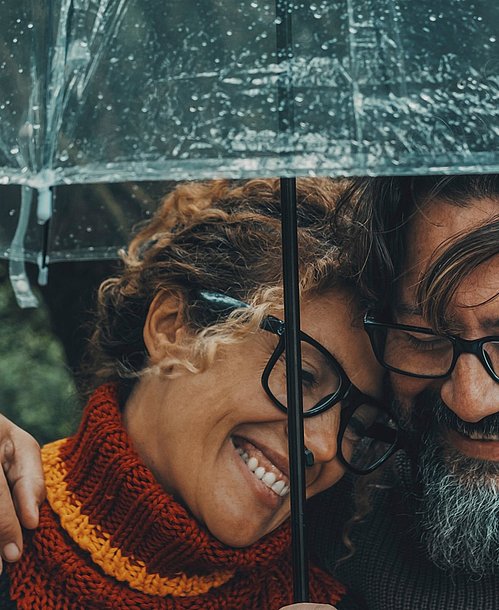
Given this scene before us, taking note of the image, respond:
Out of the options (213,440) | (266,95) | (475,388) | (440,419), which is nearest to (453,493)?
(440,419)

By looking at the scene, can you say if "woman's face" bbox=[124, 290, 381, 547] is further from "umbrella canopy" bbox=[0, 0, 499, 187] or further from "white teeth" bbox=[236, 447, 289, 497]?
"umbrella canopy" bbox=[0, 0, 499, 187]

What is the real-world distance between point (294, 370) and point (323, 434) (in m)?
0.47

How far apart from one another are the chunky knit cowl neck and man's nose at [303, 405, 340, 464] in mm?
202

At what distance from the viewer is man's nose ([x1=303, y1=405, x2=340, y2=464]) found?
238 cm

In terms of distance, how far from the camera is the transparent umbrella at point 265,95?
1.73 metres

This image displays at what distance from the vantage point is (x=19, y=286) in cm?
267

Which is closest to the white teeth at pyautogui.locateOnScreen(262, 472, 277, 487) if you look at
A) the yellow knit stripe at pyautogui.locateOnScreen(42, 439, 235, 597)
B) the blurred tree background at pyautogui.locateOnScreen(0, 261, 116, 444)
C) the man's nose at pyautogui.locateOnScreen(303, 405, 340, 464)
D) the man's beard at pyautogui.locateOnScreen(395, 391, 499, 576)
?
the man's nose at pyautogui.locateOnScreen(303, 405, 340, 464)

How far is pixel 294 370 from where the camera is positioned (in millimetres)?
1955

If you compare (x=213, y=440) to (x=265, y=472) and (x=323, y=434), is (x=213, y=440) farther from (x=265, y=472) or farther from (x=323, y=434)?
(x=323, y=434)

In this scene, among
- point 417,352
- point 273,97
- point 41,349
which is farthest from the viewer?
point 41,349

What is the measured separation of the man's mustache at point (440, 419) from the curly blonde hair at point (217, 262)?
1.11ft

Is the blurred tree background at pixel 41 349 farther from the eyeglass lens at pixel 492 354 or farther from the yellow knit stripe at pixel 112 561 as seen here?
the eyeglass lens at pixel 492 354

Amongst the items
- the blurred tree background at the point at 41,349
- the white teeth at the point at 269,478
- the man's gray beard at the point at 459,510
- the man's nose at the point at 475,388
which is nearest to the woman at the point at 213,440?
the white teeth at the point at 269,478

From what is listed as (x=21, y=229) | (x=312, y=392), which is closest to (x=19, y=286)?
(x=21, y=229)
